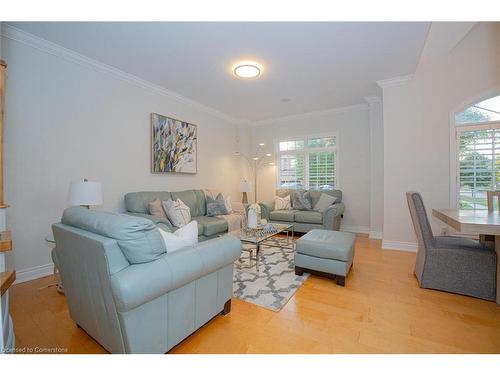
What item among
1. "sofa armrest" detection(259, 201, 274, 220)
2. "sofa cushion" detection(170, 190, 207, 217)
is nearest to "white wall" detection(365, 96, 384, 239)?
"sofa armrest" detection(259, 201, 274, 220)

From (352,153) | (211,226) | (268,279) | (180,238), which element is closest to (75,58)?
(211,226)

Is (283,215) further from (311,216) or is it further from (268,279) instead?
(268,279)

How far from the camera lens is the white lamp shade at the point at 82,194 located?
2.39 metres

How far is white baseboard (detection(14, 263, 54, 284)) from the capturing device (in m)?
2.54

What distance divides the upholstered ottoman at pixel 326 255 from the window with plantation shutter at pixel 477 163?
2169 mm

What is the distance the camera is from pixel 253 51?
285cm

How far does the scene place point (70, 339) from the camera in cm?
162

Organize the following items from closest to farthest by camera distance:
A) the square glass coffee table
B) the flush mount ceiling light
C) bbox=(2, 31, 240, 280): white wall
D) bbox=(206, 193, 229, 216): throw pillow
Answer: bbox=(2, 31, 240, 280): white wall, the square glass coffee table, the flush mount ceiling light, bbox=(206, 193, 229, 216): throw pillow

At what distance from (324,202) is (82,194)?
13.2ft

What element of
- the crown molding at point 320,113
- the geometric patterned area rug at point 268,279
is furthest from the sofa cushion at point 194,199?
the crown molding at point 320,113

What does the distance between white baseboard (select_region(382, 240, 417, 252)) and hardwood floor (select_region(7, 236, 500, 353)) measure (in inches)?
56.9

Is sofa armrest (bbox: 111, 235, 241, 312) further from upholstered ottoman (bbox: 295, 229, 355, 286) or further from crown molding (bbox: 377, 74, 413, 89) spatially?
crown molding (bbox: 377, 74, 413, 89)

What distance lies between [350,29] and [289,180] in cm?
375
